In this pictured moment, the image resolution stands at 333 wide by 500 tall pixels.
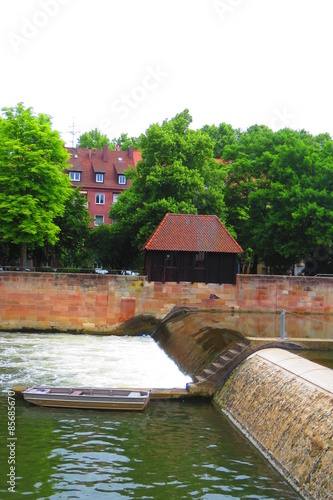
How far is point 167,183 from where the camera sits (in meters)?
45.1

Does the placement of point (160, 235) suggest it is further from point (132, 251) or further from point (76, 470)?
point (76, 470)

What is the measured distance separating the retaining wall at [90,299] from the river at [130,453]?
15.6 metres

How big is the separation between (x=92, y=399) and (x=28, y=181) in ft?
89.3

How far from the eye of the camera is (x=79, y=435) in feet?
47.6

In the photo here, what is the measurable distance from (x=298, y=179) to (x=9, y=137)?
2196 cm

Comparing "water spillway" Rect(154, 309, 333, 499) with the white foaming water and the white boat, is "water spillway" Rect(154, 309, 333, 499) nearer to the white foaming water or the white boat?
the white foaming water

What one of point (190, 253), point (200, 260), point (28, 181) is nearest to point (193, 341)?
point (190, 253)

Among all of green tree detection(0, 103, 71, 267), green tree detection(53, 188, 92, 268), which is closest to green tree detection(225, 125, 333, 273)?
green tree detection(53, 188, 92, 268)

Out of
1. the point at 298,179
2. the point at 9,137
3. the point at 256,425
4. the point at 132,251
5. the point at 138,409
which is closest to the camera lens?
the point at 256,425

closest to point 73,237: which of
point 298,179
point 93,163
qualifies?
point 298,179

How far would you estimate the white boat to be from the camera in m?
16.9

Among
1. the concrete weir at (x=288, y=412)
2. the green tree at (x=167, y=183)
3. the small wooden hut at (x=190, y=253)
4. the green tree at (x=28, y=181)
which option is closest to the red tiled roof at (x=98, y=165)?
the green tree at (x=167, y=183)

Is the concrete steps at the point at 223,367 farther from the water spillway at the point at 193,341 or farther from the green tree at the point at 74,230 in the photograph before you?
the green tree at the point at 74,230

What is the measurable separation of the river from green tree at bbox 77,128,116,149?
3173 inches
